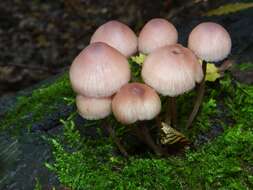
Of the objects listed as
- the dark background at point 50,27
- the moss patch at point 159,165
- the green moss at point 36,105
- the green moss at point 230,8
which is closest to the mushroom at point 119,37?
Result: the moss patch at point 159,165

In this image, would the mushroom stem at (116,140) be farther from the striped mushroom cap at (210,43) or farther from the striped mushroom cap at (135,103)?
the striped mushroom cap at (210,43)

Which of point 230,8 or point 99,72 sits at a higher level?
point 99,72

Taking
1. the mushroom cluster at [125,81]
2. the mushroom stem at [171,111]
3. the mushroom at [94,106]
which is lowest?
the mushroom stem at [171,111]

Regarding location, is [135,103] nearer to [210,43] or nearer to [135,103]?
[135,103]

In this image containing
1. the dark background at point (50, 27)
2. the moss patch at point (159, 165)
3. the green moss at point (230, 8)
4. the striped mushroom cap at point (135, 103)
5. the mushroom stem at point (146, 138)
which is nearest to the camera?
the striped mushroom cap at point (135, 103)

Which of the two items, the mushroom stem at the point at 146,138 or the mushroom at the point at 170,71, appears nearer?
the mushroom at the point at 170,71

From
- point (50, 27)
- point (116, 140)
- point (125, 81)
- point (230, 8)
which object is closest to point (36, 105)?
point (116, 140)
